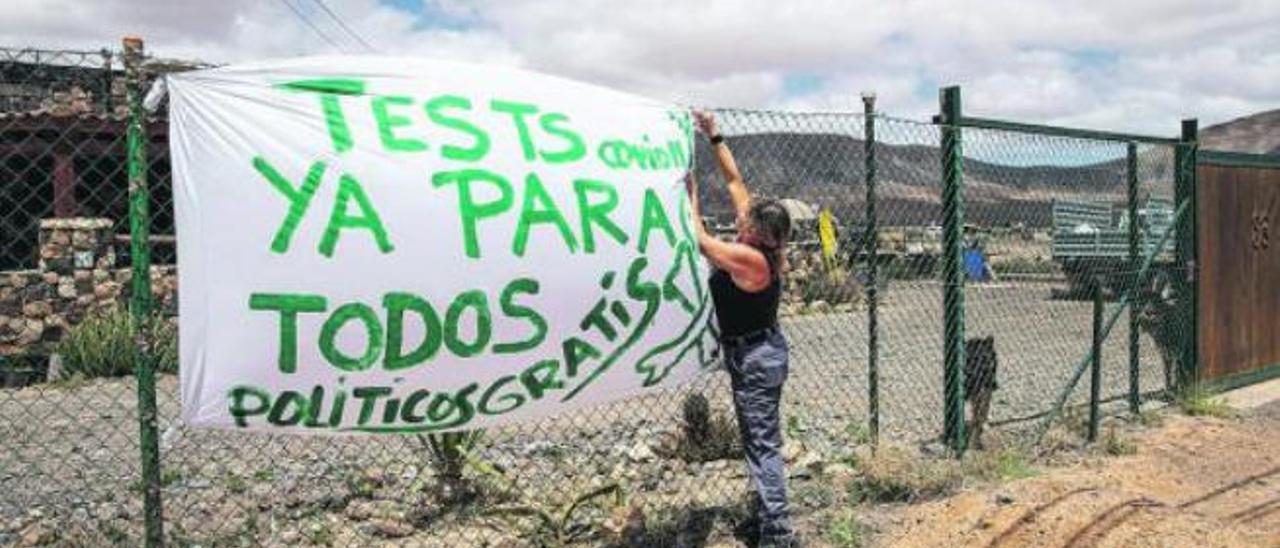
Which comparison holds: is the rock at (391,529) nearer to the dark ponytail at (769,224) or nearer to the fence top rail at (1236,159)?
the dark ponytail at (769,224)

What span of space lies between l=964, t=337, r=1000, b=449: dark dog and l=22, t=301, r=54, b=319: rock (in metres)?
10.1

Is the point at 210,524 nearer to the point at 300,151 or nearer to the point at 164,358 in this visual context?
the point at 300,151

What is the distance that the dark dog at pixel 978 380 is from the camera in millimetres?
6371

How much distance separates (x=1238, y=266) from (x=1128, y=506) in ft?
15.1

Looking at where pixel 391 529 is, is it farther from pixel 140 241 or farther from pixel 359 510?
pixel 140 241

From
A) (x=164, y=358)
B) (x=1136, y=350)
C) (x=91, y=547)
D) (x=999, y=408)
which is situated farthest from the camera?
(x=164, y=358)

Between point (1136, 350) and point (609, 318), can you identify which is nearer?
point (609, 318)

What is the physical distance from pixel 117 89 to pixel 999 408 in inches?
489

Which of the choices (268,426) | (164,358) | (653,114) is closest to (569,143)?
(653,114)

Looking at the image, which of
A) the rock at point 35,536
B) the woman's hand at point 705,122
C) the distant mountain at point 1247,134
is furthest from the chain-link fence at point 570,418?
the distant mountain at point 1247,134

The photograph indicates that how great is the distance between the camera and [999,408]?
28.8ft

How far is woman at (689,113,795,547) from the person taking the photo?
441cm

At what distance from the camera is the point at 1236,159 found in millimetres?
8656

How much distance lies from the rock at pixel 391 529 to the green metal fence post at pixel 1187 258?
19.7 feet
